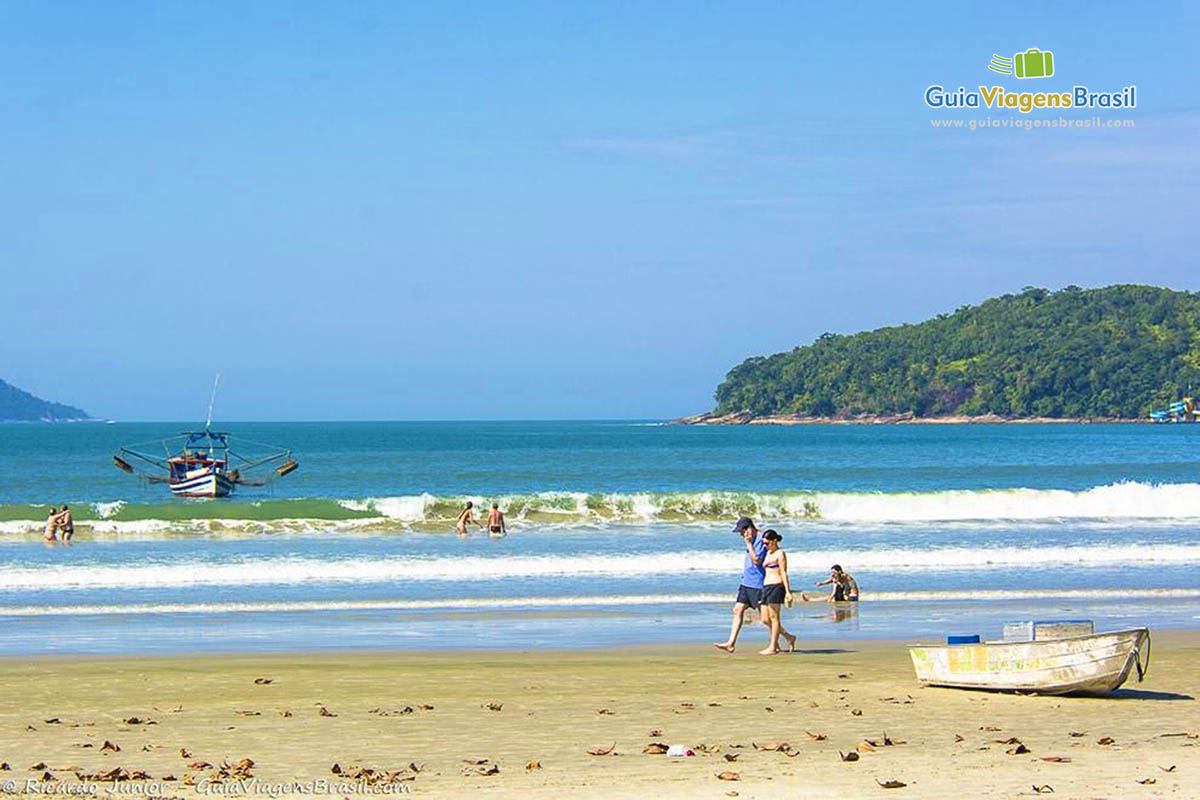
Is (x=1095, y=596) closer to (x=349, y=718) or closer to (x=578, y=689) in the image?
(x=578, y=689)

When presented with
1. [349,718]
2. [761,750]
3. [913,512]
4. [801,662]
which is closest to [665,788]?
[761,750]

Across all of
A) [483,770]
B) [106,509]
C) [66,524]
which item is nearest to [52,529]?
[66,524]

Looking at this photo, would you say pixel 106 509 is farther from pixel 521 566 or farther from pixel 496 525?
pixel 521 566

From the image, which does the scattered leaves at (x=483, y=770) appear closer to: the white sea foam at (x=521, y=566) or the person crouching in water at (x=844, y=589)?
the person crouching in water at (x=844, y=589)

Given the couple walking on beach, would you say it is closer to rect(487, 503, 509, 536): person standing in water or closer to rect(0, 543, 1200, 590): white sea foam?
rect(0, 543, 1200, 590): white sea foam

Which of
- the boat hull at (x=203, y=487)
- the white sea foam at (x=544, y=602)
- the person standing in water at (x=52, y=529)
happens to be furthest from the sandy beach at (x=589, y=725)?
the boat hull at (x=203, y=487)

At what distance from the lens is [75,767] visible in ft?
34.7

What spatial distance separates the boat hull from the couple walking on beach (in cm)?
4485

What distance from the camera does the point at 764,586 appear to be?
17234 mm

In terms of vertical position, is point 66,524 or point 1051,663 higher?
point 66,524

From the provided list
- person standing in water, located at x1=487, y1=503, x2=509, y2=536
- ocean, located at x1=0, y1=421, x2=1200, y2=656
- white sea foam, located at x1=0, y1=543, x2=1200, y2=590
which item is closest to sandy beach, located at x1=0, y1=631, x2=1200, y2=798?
ocean, located at x1=0, y1=421, x2=1200, y2=656

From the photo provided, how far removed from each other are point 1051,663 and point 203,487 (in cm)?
4966

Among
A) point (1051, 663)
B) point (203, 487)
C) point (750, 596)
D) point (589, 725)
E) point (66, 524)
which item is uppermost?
point (203, 487)

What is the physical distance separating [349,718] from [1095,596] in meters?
14.7
